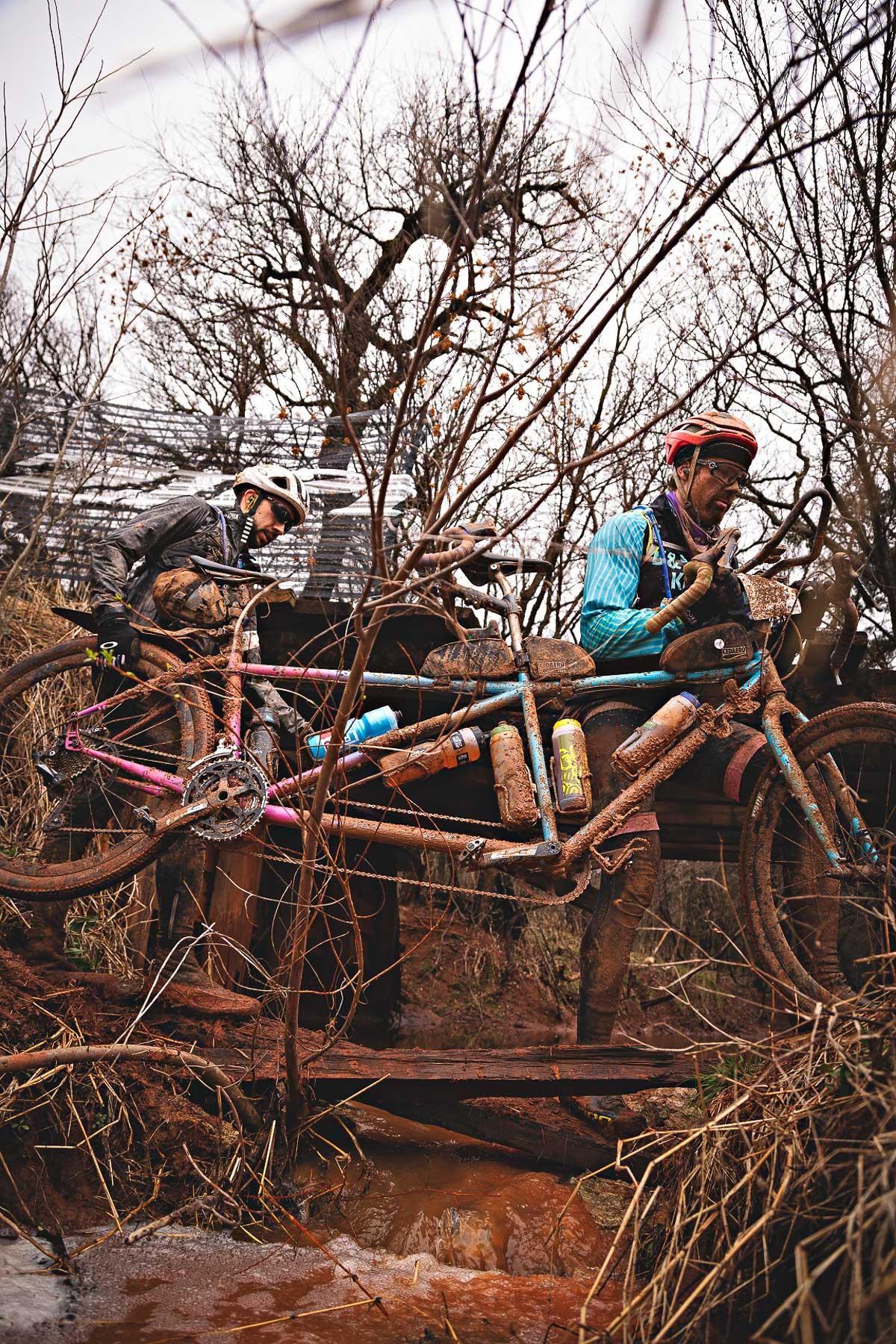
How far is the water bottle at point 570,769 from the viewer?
4.34 meters

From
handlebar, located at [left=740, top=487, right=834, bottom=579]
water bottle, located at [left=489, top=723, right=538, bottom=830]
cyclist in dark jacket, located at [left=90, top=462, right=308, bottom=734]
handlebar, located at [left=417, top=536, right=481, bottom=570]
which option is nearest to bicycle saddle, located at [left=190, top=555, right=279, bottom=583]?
cyclist in dark jacket, located at [left=90, top=462, right=308, bottom=734]

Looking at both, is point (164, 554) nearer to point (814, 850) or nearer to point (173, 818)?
point (173, 818)

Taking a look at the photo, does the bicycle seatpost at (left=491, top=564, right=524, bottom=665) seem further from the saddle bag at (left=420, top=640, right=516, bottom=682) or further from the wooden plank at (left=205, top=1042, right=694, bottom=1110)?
the wooden plank at (left=205, top=1042, right=694, bottom=1110)

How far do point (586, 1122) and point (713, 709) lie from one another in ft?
6.07

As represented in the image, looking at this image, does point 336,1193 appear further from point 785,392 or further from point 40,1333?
point 785,392

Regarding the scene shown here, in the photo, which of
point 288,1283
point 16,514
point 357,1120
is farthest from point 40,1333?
point 16,514

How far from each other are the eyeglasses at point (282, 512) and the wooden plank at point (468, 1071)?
8.55 ft

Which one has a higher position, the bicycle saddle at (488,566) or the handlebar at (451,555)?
the bicycle saddle at (488,566)

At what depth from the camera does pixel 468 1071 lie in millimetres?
3994

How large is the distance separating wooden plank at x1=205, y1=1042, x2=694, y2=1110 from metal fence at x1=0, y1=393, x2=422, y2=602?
2.88 m

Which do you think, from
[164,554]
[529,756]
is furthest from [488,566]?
[164,554]

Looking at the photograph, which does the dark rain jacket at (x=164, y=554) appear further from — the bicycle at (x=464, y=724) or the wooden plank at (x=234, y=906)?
the wooden plank at (x=234, y=906)

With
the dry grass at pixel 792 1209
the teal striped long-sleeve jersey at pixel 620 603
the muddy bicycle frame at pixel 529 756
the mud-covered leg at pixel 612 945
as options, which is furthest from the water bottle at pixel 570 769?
the dry grass at pixel 792 1209

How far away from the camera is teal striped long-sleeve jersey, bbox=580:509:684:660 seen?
457 cm
